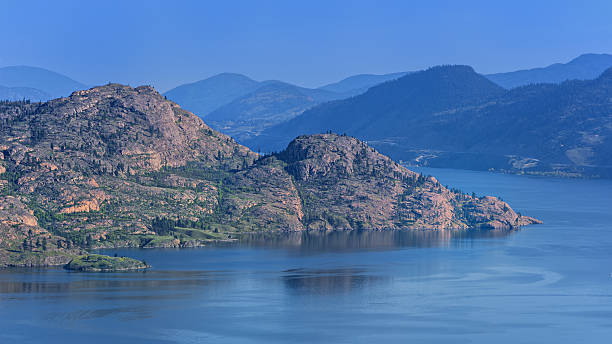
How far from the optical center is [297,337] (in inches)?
7259

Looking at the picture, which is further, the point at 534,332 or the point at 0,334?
the point at 534,332

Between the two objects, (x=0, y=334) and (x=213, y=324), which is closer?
(x=0, y=334)

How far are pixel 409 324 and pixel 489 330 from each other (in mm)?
16129

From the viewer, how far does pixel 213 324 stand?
19338 centimetres

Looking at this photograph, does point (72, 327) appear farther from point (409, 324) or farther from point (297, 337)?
point (409, 324)

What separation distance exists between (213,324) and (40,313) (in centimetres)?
3559

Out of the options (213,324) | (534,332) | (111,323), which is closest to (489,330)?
(534,332)

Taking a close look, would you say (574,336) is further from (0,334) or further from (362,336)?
(0,334)

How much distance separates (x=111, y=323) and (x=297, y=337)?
37.3m

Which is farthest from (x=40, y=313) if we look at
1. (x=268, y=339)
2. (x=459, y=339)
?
(x=459, y=339)

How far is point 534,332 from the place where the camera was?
192m

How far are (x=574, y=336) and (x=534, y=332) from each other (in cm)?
771

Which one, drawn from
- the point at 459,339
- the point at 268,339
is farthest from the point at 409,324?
the point at 268,339

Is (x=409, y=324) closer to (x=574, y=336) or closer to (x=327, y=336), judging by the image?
(x=327, y=336)
